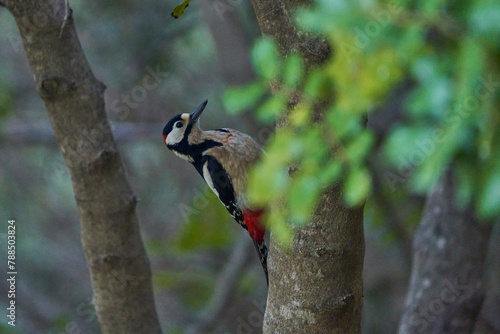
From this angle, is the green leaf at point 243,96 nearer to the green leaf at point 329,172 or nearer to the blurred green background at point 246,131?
the blurred green background at point 246,131

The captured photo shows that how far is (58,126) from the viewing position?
2402 millimetres

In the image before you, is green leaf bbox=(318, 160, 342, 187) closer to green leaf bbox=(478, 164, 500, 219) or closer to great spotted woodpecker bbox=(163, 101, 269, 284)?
green leaf bbox=(478, 164, 500, 219)

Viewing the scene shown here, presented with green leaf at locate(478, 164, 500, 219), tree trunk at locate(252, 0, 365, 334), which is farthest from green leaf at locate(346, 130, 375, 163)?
tree trunk at locate(252, 0, 365, 334)

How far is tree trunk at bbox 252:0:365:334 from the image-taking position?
5.66 feet

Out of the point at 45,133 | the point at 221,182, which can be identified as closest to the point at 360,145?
the point at 221,182

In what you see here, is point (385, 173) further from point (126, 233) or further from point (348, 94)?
point (348, 94)

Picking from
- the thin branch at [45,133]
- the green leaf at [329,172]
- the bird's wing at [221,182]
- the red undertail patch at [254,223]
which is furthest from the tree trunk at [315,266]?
the thin branch at [45,133]

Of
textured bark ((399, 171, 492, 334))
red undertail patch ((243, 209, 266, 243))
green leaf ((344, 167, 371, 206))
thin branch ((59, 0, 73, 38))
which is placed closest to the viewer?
green leaf ((344, 167, 371, 206))

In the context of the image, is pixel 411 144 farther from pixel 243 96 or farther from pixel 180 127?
pixel 180 127

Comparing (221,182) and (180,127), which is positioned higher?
(180,127)

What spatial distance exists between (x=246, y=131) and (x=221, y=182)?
5.14 ft

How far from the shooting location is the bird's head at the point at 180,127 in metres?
3.44

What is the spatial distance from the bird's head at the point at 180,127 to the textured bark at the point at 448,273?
1.33 m

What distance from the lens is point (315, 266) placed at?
1867 millimetres
